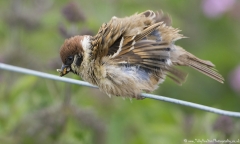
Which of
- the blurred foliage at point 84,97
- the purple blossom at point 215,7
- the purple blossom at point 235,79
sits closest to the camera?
→ the blurred foliage at point 84,97

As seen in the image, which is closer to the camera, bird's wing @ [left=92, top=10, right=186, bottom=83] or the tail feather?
bird's wing @ [left=92, top=10, right=186, bottom=83]

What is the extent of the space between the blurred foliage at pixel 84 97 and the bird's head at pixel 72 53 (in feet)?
1.40

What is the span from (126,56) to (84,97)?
1.62 meters

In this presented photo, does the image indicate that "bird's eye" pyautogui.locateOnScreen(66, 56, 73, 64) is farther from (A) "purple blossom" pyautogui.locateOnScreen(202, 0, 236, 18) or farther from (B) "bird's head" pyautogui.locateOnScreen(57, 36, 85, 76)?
(A) "purple blossom" pyautogui.locateOnScreen(202, 0, 236, 18)

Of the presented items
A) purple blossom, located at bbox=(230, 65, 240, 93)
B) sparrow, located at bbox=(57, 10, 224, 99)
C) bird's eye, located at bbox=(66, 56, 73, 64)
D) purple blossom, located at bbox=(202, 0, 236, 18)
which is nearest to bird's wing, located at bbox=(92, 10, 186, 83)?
sparrow, located at bbox=(57, 10, 224, 99)

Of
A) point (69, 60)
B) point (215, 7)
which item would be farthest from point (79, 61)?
point (215, 7)

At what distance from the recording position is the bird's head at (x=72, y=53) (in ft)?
11.6

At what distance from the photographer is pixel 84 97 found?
499 cm

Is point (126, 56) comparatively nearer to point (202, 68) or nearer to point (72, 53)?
point (72, 53)

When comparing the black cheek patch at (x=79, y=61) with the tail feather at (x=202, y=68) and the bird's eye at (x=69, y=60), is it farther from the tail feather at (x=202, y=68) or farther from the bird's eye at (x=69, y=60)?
the tail feather at (x=202, y=68)

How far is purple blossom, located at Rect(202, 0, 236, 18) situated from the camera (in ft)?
21.1

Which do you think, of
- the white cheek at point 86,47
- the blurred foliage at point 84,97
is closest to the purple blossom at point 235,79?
the blurred foliage at point 84,97

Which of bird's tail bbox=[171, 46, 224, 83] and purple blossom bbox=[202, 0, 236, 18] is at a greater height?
purple blossom bbox=[202, 0, 236, 18]

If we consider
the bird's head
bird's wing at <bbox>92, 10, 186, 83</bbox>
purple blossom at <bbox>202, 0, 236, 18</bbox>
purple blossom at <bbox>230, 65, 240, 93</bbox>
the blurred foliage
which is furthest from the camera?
purple blossom at <bbox>202, 0, 236, 18</bbox>
